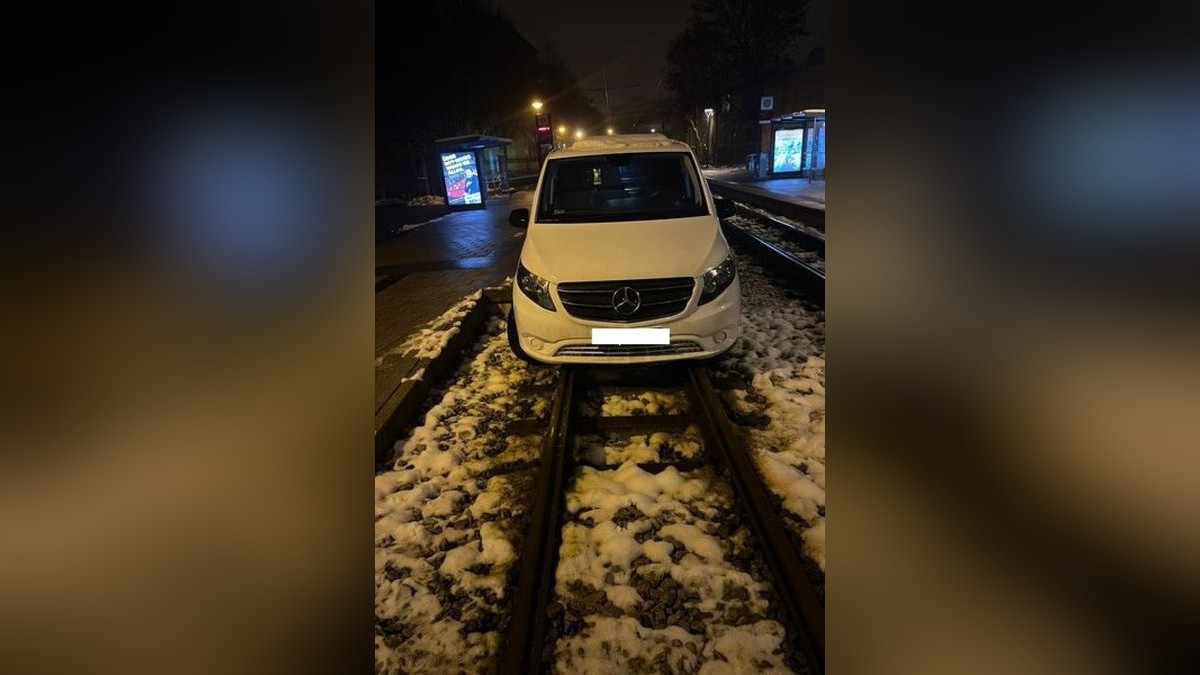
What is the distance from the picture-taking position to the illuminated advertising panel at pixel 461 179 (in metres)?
18.5

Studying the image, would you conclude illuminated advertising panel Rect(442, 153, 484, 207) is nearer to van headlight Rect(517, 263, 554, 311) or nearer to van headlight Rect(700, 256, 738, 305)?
van headlight Rect(517, 263, 554, 311)

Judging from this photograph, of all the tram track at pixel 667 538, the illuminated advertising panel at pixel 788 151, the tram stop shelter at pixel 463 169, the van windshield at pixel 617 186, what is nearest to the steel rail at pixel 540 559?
the tram track at pixel 667 538

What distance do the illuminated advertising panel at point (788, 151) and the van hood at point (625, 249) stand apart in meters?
22.0

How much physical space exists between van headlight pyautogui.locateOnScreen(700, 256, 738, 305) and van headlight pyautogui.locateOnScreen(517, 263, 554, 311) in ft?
3.76

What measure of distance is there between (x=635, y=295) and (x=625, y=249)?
0.45 metres

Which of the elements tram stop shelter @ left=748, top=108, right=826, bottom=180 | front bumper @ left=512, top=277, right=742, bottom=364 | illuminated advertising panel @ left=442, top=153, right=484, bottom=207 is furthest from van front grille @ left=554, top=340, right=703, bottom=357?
tram stop shelter @ left=748, top=108, right=826, bottom=180

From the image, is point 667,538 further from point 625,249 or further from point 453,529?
point 625,249

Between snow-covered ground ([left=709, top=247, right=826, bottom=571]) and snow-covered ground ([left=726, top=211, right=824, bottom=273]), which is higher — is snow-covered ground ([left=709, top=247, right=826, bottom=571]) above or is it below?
below

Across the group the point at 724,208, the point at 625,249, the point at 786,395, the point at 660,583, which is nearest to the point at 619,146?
the point at 724,208

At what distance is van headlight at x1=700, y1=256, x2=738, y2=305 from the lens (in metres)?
4.39
